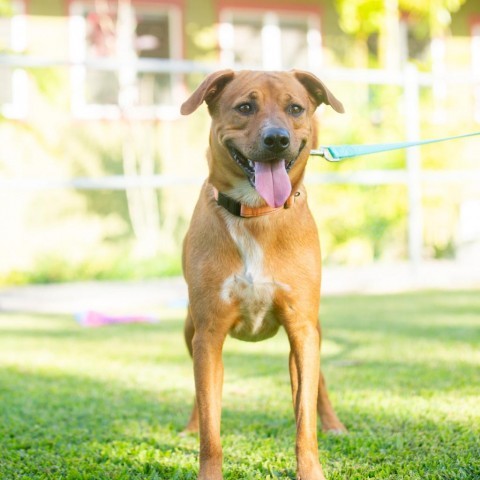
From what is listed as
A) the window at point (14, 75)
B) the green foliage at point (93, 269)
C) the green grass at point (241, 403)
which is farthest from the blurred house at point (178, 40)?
the green grass at point (241, 403)

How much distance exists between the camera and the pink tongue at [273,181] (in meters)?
2.96

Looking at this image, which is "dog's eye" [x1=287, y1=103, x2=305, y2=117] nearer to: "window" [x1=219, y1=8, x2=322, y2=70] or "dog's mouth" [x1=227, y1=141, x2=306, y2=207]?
"dog's mouth" [x1=227, y1=141, x2=306, y2=207]

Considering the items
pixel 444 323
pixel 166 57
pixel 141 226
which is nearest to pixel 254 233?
pixel 444 323

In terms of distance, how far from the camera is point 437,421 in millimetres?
3520

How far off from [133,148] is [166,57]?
8.80ft

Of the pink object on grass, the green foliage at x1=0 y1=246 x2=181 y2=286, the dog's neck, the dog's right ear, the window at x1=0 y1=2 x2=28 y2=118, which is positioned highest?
the window at x1=0 y1=2 x2=28 y2=118

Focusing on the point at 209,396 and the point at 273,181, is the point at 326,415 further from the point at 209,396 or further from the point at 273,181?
the point at 273,181

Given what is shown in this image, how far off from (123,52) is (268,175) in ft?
31.9

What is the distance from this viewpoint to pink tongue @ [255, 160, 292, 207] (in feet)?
9.70

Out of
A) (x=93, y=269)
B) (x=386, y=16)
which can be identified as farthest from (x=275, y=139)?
(x=386, y=16)

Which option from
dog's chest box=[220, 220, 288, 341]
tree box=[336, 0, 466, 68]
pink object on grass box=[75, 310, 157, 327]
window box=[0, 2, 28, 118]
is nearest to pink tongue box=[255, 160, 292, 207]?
dog's chest box=[220, 220, 288, 341]

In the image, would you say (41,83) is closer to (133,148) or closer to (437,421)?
(133,148)

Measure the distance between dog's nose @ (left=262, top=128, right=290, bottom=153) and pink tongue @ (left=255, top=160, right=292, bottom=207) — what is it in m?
0.09

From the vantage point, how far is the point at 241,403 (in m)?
4.06
